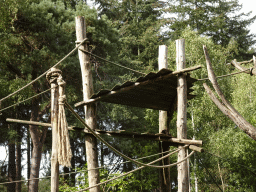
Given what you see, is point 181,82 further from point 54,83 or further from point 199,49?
point 199,49

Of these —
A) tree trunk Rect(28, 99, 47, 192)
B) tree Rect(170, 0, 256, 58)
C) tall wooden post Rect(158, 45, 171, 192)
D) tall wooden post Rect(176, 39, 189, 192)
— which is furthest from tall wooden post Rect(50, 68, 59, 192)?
tree Rect(170, 0, 256, 58)

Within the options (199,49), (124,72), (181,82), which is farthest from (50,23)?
(181,82)

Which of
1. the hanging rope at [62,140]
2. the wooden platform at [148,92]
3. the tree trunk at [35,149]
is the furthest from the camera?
the tree trunk at [35,149]

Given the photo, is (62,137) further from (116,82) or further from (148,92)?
(116,82)

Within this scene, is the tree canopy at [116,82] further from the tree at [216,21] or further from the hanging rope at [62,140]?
the hanging rope at [62,140]

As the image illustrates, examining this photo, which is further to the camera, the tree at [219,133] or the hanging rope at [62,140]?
the tree at [219,133]

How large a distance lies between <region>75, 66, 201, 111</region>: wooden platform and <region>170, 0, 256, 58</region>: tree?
1250 cm

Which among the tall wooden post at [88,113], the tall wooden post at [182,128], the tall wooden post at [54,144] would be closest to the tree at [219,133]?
the tall wooden post at [182,128]

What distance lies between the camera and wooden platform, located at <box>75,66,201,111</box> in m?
4.77

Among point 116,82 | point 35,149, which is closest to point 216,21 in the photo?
point 116,82

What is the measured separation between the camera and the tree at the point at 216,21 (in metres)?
18.7

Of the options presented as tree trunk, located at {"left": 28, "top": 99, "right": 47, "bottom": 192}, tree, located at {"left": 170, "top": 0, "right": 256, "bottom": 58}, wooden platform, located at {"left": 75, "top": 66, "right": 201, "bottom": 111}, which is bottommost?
tree trunk, located at {"left": 28, "top": 99, "right": 47, "bottom": 192}

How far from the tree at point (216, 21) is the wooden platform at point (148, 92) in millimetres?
12498

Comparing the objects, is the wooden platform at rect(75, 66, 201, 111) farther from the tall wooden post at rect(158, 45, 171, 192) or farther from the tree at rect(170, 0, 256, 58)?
the tree at rect(170, 0, 256, 58)
